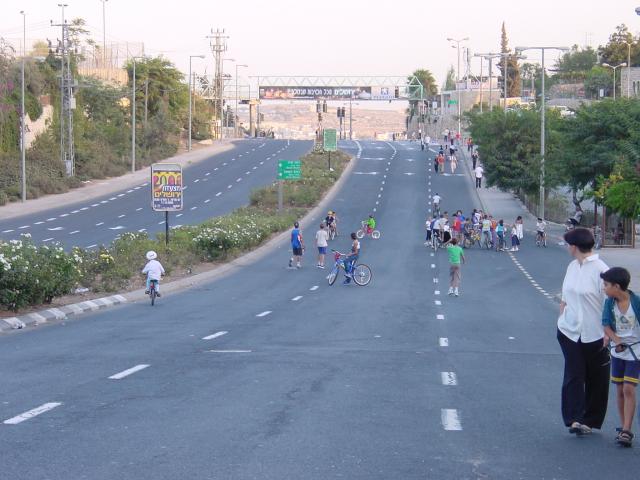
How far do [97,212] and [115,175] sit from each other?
21.5 m

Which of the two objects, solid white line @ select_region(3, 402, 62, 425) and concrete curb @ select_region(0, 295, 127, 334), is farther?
concrete curb @ select_region(0, 295, 127, 334)

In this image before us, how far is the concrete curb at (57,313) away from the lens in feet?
63.8

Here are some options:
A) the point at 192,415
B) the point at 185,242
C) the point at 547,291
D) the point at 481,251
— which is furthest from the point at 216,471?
the point at 481,251

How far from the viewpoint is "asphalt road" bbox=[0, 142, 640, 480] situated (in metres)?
7.63

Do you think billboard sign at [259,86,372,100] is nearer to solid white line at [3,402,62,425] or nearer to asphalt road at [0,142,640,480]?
asphalt road at [0,142,640,480]

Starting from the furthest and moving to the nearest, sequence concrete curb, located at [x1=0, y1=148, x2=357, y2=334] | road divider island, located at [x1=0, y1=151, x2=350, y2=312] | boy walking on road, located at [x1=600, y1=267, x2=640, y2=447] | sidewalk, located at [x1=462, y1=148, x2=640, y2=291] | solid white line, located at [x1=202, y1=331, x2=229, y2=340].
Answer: sidewalk, located at [x1=462, y1=148, x2=640, y2=291] < road divider island, located at [x1=0, y1=151, x2=350, y2=312] < concrete curb, located at [x1=0, y1=148, x2=357, y2=334] < solid white line, located at [x1=202, y1=331, x2=229, y2=340] < boy walking on road, located at [x1=600, y1=267, x2=640, y2=447]

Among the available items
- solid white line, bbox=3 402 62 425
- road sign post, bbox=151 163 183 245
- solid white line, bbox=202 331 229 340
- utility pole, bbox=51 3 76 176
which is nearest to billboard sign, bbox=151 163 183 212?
road sign post, bbox=151 163 183 245

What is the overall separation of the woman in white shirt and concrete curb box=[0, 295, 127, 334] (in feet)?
43.1

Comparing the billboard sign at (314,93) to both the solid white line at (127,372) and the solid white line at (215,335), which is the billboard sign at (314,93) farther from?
the solid white line at (127,372)

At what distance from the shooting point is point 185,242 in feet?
118

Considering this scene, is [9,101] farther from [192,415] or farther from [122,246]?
[192,415]

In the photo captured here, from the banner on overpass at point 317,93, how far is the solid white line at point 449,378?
136 m

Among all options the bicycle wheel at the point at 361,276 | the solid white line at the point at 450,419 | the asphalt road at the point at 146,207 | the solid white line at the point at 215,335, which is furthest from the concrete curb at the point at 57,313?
the asphalt road at the point at 146,207

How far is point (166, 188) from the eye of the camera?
3431cm
